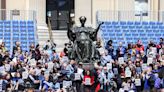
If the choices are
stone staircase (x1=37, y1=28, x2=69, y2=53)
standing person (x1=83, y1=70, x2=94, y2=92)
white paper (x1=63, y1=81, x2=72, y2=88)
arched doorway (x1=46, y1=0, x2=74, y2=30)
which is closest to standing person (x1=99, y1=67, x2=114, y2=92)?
white paper (x1=63, y1=81, x2=72, y2=88)

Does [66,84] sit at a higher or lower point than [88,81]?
lower

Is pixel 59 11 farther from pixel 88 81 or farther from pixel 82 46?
pixel 88 81

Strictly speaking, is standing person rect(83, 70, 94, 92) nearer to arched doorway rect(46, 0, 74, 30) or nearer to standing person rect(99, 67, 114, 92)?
standing person rect(99, 67, 114, 92)

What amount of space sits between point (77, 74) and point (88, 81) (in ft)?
2.30

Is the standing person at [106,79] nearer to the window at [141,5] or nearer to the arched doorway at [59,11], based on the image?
the arched doorway at [59,11]

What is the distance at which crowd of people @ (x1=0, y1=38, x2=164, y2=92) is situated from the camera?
21859 mm

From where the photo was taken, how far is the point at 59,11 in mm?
38438

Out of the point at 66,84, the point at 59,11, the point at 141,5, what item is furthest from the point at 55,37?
the point at 66,84

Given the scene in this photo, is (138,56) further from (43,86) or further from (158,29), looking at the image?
(158,29)

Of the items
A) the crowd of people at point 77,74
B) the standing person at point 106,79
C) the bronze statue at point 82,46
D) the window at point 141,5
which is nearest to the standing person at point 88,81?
the crowd of people at point 77,74

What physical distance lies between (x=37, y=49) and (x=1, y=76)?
4.46 m

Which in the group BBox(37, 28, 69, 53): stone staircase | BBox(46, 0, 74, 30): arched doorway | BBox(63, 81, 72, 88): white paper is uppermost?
BBox(46, 0, 74, 30): arched doorway

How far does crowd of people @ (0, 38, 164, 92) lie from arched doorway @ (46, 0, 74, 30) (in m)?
11.6

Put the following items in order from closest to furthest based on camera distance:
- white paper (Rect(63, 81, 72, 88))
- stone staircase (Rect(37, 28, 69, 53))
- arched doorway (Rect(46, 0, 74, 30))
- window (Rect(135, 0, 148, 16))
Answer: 1. white paper (Rect(63, 81, 72, 88))
2. stone staircase (Rect(37, 28, 69, 53))
3. arched doorway (Rect(46, 0, 74, 30))
4. window (Rect(135, 0, 148, 16))
